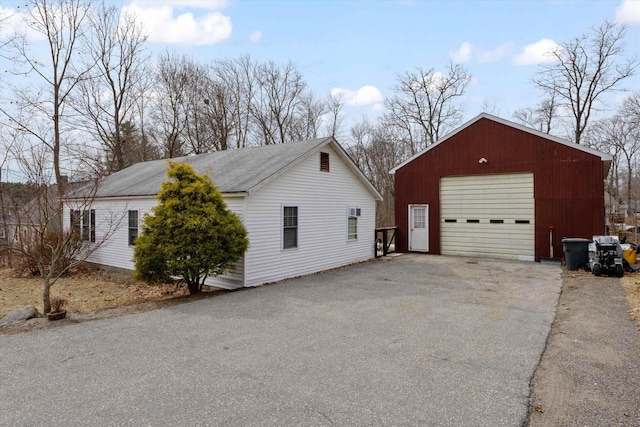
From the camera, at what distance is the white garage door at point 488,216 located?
1260 centimetres

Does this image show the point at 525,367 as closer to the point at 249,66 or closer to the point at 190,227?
the point at 190,227

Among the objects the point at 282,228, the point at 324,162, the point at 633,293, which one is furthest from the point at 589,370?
the point at 324,162

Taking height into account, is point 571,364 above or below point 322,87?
below

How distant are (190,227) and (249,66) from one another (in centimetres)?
2292

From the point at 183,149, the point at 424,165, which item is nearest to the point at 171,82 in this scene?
the point at 183,149

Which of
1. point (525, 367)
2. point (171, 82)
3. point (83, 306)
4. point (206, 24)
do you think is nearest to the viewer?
point (525, 367)

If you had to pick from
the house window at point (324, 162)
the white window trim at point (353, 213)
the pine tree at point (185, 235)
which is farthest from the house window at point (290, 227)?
the white window trim at point (353, 213)

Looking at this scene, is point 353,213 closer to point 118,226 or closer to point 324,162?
point 324,162

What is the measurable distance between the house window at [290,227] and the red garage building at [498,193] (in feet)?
20.6

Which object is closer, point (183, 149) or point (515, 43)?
point (515, 43)

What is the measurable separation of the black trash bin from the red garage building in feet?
4.52

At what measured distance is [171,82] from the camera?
2398cm

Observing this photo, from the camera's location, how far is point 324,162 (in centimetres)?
1114

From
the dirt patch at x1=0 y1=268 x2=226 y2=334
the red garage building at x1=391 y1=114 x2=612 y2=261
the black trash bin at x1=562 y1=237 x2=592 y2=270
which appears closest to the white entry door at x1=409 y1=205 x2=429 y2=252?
the red garage building at x1=391 y1=114 x2=612 y2=261
